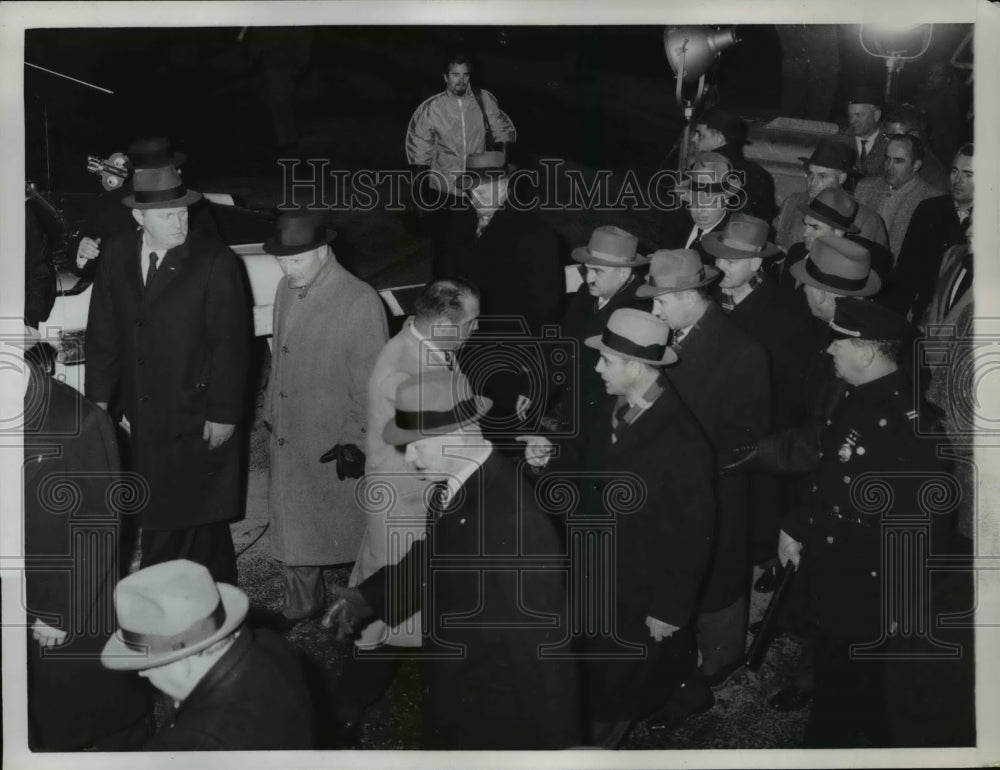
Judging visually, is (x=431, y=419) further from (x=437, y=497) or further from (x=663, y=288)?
(x=663, y=288)

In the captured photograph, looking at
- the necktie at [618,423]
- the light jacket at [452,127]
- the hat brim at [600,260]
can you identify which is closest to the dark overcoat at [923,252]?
the hat brim at [600,260]

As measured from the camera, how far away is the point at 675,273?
4.04 m

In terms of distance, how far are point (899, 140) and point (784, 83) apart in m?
0.51

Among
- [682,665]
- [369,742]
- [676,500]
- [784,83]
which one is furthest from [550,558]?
[784,83]

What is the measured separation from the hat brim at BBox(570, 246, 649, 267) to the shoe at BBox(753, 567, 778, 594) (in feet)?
4.28

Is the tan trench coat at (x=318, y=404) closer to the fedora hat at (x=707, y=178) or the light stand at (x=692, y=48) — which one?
the fedora hat at (x=707, y=178)

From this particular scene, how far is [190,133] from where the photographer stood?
422 cm

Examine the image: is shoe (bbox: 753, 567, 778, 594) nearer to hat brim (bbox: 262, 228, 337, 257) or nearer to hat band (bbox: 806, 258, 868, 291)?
hat band (bbox: 806, 258, 868, 291)

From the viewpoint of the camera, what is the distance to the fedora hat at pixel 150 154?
4156mm

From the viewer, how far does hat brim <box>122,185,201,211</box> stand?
163 inches

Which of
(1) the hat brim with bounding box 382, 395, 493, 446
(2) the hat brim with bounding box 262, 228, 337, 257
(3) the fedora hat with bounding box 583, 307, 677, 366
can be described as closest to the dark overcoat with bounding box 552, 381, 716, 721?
(3) the fedora hat with bounding box 583, 307, 677, 366

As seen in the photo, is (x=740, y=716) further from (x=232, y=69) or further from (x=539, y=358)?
(x=232, y=69)

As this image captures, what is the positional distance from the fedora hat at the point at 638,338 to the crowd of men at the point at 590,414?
0.02 metres

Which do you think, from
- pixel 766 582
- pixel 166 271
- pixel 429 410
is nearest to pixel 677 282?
pixel 429 410
